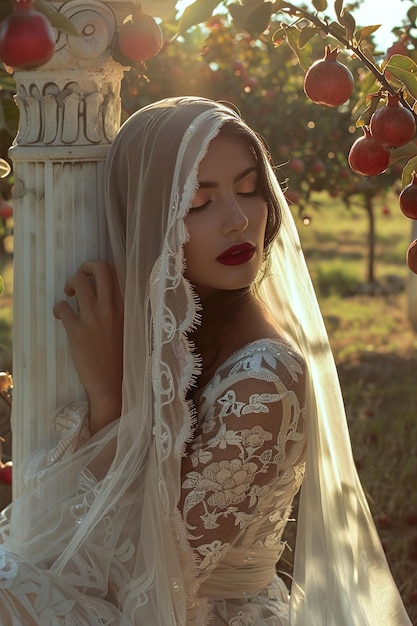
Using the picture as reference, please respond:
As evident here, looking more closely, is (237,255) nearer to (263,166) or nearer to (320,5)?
(263,166)

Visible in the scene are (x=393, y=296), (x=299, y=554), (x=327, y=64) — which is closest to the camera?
(x=327, y=64)

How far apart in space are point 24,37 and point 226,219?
75 cm

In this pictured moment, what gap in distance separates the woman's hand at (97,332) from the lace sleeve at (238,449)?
19 centimetres

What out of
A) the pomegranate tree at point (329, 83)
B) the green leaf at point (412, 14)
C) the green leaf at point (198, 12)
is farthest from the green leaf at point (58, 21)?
the green leaf at point (412, 14)

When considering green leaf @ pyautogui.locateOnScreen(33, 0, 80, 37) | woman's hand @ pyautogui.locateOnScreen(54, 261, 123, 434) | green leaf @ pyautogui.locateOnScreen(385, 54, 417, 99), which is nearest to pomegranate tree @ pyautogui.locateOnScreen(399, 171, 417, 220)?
green leaf @ pyautogui.locateOnScreen(385, 54, 417, 99)

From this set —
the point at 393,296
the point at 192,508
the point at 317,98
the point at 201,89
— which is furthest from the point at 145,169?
the point at 393,296

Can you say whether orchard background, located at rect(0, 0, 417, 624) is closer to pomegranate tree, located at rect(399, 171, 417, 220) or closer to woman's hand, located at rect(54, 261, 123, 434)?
pomegranate tree, located at rect(399, 171, 417, 220)

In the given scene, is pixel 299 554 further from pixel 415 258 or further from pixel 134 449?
pixel 415 258

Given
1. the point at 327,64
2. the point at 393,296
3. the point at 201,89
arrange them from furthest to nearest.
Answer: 1. the point at 393,296
2. the point at 201,89
3. the point at 327,64

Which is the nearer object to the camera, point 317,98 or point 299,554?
point 317,98

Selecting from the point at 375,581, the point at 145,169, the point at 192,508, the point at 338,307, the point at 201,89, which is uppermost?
the point at 201,89

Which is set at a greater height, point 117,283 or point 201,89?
point 201,89

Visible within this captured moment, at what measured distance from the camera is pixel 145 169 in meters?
1.85

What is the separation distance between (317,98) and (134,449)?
73cm
